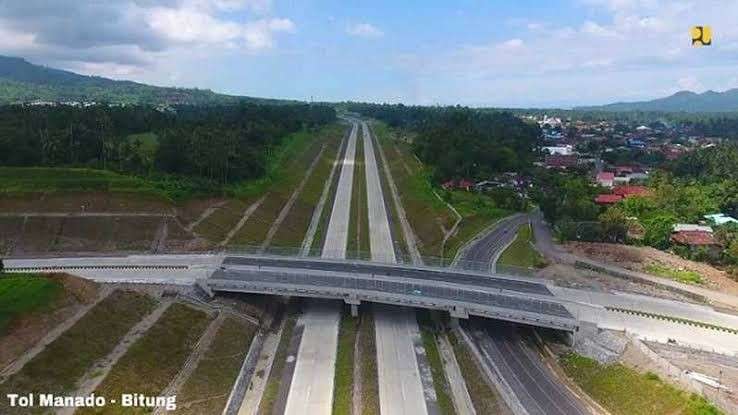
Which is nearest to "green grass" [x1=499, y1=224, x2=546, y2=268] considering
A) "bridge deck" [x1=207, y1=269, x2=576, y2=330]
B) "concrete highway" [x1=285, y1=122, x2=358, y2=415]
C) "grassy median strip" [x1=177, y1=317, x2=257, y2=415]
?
"bridge deck" [x1=207, y1=269, x2=576, y2=330]

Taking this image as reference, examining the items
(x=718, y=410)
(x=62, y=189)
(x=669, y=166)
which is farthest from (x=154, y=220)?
(x=669, y=166)

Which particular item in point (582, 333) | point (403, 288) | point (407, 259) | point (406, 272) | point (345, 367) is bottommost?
point (345, 367)

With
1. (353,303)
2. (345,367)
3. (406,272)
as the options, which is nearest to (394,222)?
(406,272)

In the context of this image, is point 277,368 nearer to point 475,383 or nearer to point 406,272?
point 475,383

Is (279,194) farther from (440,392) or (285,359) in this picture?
(440,392)

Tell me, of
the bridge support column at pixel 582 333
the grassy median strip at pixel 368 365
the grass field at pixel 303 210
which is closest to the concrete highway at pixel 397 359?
the grassy median strip at pixel 368 365

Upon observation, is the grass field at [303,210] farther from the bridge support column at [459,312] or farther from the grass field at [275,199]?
the bridge support column at [459,312]
